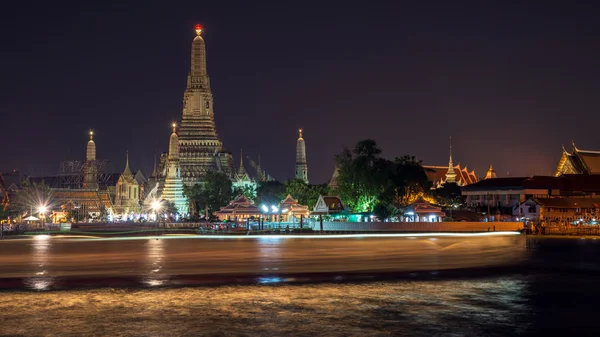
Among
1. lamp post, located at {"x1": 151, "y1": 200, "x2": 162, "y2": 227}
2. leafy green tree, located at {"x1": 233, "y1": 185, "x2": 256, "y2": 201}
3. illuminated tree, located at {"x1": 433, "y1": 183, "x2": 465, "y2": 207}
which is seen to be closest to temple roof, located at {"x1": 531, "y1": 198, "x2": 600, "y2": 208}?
illuminated tree, located at {"x1": 433, "y1": 183, "x2": 465, "y2": 207}

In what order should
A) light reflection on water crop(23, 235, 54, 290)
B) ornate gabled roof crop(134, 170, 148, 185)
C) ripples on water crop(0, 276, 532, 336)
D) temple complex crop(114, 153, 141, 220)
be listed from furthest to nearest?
ornate gabled roof crop(134, 170, 148, 185) < temple complex crop(114, 153, 141, 220) < light reflection on water crop(23, 235, 54, 290) < ripples on water crop(0, 276, 532, 336)

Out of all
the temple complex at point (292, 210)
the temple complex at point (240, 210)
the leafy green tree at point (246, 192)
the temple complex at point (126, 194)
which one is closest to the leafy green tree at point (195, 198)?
the leafy green tree at point (246, 192)

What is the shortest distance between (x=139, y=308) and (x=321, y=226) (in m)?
46.8

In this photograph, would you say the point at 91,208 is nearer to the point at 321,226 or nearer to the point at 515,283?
the point at 321,226

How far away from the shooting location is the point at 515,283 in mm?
23906

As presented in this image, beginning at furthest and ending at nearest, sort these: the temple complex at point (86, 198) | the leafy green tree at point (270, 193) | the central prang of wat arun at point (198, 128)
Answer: the central prang of wat arun at point (198, 128)
the temple complex at point (86, 198)
the leafy green tree at point (270, 193)

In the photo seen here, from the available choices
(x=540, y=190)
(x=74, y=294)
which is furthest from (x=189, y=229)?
(x=74, y=294)

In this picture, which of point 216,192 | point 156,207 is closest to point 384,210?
point 216,192

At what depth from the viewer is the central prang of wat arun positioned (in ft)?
339

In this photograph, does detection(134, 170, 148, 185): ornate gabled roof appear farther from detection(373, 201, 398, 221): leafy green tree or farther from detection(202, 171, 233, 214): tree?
detection(373, 201, 398, 221): leafy green tree

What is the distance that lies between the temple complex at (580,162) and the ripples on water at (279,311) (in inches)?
3119

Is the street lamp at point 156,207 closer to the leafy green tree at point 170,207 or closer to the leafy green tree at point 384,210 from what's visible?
the leafy green tree at point 170,207

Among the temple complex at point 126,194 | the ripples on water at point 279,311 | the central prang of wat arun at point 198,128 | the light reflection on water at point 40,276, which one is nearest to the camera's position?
the ripples on water at point 279,311

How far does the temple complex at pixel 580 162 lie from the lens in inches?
3802
